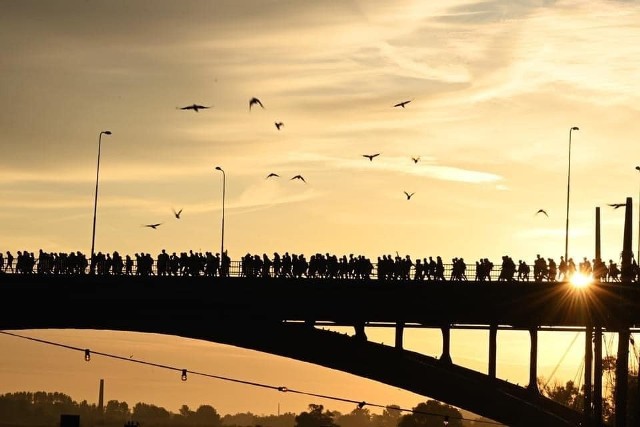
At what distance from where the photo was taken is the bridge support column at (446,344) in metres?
83.9

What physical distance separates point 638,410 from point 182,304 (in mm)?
25751

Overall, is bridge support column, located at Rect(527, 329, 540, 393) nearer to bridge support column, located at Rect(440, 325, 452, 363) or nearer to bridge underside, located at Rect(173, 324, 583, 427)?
bridge underside, located at Rect(173, 324, 583, 427)

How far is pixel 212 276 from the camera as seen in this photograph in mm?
84188

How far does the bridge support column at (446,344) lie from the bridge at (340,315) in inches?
→ 3.4

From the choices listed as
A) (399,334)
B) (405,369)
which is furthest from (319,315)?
(405,369)

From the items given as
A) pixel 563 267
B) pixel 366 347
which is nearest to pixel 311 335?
pixel 366 347

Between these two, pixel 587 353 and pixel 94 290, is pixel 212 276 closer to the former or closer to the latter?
pixel 94 290

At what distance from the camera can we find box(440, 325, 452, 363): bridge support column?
275ft

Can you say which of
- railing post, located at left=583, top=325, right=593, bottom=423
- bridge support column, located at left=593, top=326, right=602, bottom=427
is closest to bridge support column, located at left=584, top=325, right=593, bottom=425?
railing post, located at left=583, top=325, right=593, bottom=423

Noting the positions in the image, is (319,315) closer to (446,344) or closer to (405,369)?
(405,369)

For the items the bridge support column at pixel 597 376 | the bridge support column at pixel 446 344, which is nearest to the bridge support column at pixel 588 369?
the bridge support column at pixel 597 376

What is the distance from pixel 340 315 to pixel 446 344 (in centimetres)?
604

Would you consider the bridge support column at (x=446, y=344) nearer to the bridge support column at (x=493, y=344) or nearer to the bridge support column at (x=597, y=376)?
the bridge support column at (x=493, y=344)

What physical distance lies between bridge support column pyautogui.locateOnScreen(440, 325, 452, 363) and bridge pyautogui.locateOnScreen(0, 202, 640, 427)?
0.09m
